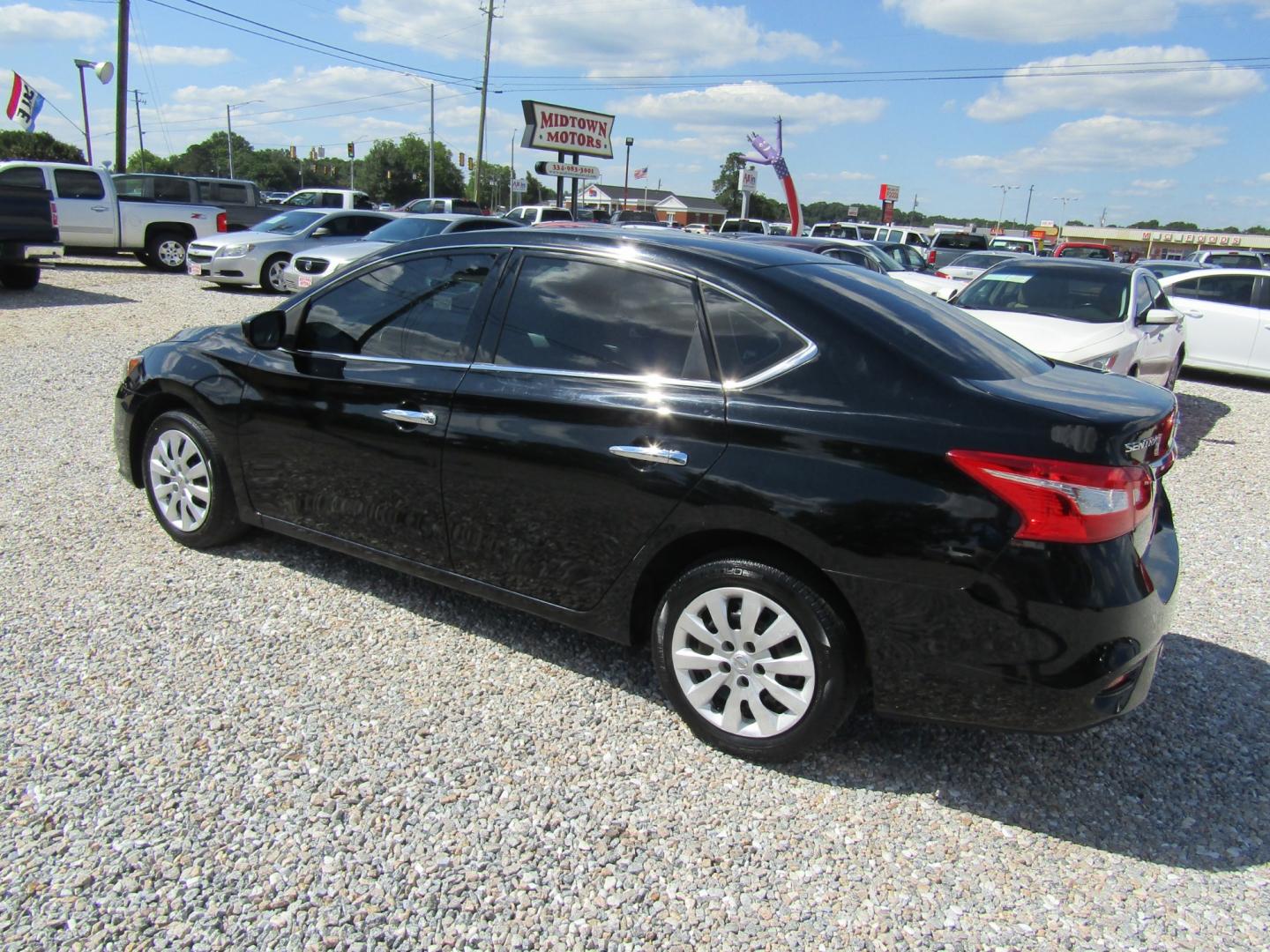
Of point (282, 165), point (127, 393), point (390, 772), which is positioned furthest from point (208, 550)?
point (282, 165)

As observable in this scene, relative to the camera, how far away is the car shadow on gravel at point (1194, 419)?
26.6ft

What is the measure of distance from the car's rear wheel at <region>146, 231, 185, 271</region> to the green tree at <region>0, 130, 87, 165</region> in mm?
55210

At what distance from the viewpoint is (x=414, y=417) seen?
347 cm

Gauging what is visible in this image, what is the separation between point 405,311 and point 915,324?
204 cm

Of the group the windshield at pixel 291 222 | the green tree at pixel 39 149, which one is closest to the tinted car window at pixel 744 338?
the windshield at pixel 291 222

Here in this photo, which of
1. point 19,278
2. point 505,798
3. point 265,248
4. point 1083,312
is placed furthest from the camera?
point 265,248

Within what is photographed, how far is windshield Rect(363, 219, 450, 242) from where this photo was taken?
Result: 48.2 feet

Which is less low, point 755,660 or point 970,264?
point 970,264

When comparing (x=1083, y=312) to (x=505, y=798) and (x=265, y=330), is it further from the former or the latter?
(x=505, y=798)

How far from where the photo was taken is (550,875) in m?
2.45

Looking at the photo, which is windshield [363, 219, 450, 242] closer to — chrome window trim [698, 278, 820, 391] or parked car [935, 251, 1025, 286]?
parked car [935, 251, 1025, 286]

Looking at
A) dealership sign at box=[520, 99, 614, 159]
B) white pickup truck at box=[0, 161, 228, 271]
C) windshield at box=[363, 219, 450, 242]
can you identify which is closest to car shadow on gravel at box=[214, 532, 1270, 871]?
windshield at box=[363, 219, 450, 242]

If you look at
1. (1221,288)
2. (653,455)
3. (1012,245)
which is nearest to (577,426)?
(653,455)

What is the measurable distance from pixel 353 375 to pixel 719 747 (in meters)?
2.09
